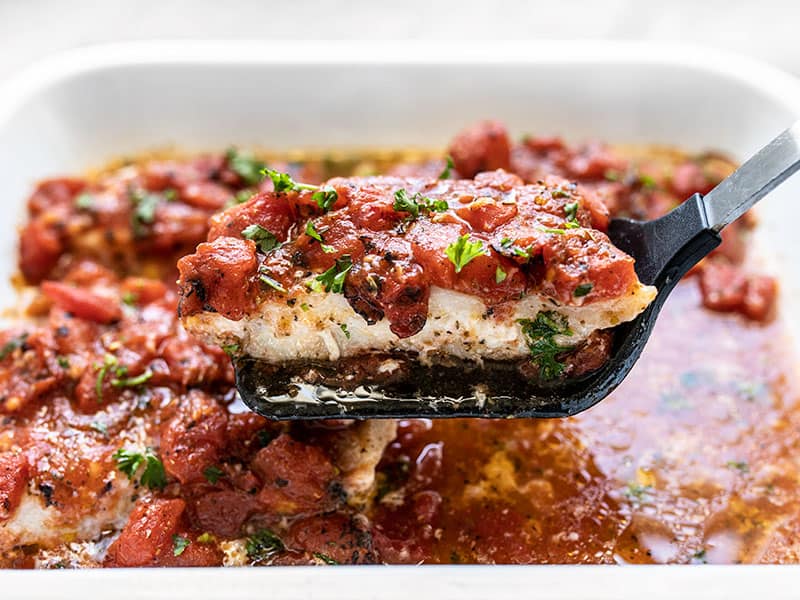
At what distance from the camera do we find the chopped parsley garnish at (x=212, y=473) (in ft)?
12.1

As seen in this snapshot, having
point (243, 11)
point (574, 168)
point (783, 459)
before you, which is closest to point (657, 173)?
point (574, 168)

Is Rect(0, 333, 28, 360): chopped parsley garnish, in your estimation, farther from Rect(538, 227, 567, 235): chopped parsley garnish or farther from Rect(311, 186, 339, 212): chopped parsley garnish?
Rect(538, 227, 567, 235): chopped parsley garnish

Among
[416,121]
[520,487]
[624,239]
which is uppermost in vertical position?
[624,239]

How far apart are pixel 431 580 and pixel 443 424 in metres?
1.24

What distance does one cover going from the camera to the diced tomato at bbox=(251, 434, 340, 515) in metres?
3.67

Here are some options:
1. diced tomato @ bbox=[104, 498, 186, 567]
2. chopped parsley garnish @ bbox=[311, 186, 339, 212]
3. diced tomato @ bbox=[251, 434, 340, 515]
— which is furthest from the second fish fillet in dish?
diced tomato @ bbox=[104, 498, 186, 567]

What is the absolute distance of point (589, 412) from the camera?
440cm

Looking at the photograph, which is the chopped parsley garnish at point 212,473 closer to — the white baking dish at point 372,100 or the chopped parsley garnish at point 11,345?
the chopped parsley garnish at point 11,345

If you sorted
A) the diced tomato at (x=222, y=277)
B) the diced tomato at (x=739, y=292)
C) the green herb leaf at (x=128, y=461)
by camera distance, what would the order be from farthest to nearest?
the diced tomato at (x=739, y=292), the green herb leaf at (x=128, y=461), the diced tomato at (x=222, y=277)

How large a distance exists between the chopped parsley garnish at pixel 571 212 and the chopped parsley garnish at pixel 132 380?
2.06 m

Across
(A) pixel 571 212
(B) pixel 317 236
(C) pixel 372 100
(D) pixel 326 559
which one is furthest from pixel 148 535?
(C) pixel 372 100

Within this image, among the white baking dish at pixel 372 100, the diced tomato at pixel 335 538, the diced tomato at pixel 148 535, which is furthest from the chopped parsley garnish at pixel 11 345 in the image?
the diced tomato at pixel 335 538

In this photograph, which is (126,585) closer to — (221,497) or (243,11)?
(221,497)

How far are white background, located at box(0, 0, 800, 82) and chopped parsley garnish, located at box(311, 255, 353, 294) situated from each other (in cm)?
412
